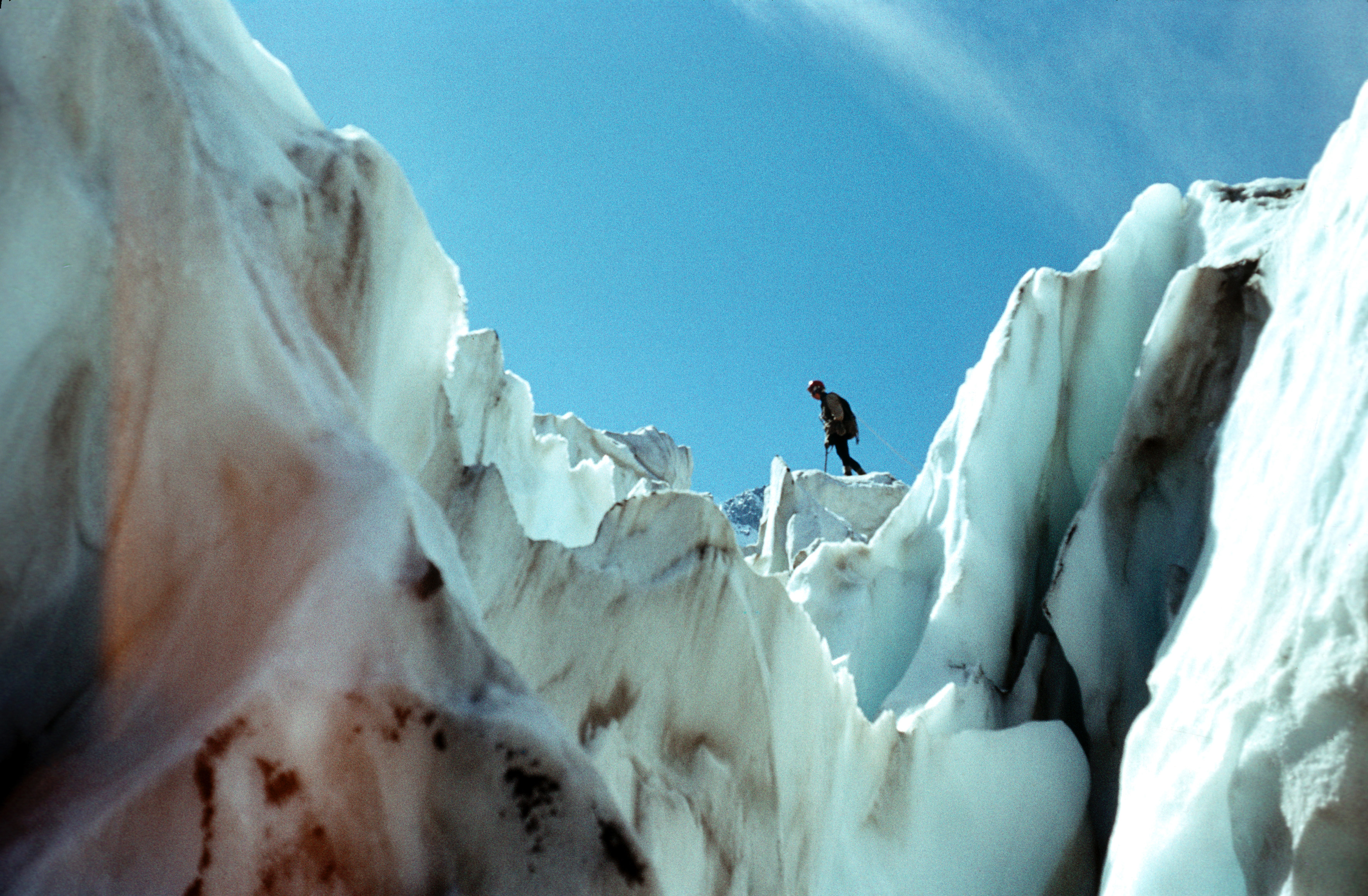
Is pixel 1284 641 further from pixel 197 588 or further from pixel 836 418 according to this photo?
pixel 836 418

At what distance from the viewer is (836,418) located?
11.2 meters

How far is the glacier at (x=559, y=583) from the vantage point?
1650 millimetres

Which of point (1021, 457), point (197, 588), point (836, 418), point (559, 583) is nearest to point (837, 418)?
point (836, 418)

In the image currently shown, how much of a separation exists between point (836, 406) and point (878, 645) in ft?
18.9

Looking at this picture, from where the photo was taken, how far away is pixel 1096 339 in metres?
5.58

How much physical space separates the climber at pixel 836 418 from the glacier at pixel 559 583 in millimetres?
5147

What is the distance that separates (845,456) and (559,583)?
851 cm

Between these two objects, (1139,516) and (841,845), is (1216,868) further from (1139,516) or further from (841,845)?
(1139,516)

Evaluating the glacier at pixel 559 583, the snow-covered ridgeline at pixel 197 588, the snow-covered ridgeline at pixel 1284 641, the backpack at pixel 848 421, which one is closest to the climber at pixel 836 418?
the backpack at pixel 848 421

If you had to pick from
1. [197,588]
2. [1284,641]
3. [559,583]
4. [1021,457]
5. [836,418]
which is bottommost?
[197,588]

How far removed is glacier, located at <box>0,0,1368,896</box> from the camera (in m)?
1.65

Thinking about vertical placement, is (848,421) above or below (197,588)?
above

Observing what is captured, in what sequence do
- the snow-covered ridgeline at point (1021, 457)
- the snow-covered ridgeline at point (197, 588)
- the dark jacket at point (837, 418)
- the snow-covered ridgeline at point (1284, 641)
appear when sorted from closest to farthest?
the snow-covered ridgeline at point (197, 588) < the snow-covered ridgeline at point (1284, 641) < the snow-covered ridgeline at point (1021, 457) < the dark jacket at point (837, 418)

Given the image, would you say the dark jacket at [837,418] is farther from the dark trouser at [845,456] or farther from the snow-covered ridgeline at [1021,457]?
the snow-covered ridgeline at [1021,457]
